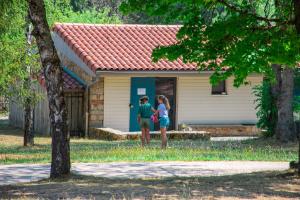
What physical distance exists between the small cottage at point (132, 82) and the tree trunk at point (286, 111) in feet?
23.5

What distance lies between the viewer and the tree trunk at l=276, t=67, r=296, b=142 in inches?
951

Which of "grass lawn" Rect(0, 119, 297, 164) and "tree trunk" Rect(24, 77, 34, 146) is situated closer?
"grass lawn" Rect(0, 119, 297, 164)

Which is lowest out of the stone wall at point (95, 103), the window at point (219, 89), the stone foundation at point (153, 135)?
the stone foundation at point (153, 135)

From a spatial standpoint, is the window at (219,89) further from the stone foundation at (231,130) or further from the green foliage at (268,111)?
the green foliage at (268,111)

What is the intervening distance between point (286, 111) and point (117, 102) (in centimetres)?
914

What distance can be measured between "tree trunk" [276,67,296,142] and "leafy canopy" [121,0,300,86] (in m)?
9.71

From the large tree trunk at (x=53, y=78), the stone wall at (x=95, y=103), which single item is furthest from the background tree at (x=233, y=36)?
the stone wall at (x=95, y=103)

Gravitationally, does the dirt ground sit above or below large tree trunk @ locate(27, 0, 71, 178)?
below

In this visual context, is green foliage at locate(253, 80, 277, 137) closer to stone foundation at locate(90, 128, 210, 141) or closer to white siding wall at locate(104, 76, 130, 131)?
stone foundation at locate(90, 128, 210, 141)

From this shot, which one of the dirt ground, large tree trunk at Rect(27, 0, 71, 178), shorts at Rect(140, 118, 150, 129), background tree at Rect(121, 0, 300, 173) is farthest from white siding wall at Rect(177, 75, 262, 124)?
large tree trunk at Rect(27, 0, 71, 178)

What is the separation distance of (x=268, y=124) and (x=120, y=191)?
15.0m

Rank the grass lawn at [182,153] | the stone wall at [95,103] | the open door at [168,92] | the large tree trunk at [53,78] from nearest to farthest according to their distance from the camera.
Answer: the large tree trunk at [53,78], the grass lawn at [182,153], the stone wall at [95,103], the open door at [168,92]

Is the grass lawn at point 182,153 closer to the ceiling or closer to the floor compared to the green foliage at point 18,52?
closer to the floor

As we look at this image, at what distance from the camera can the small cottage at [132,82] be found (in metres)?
31.1
